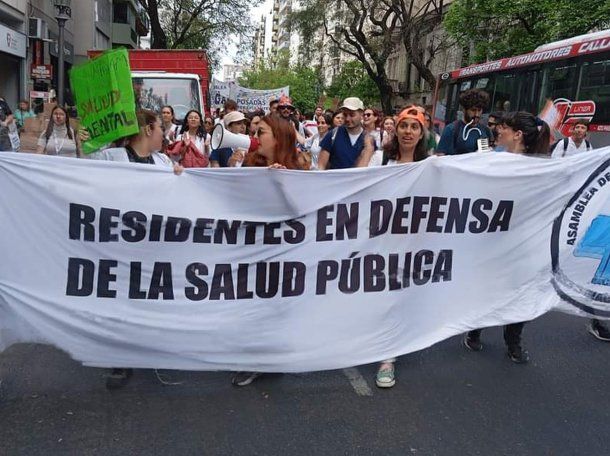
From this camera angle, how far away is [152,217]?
3572 mm

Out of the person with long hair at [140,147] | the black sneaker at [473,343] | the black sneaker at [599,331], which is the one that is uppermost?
the person with long hair at [140,147]

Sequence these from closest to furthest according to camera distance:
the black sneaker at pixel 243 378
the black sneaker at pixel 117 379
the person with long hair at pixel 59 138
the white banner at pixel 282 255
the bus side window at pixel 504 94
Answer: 1. the white banner at pixel 282 255
2. the black sneaker at pixel 117 379
3. the black sneaker at pixel 243 378
4. the person with long hair at pixel 59 138
5. the bus side window at pixel 504 94

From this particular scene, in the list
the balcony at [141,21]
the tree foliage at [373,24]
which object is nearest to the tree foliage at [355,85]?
the tree foliage at [373,24]

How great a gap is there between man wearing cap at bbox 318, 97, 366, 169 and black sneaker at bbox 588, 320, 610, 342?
237cm

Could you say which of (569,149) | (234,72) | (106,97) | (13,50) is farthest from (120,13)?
(234,72)

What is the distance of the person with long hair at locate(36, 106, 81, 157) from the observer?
272 inches

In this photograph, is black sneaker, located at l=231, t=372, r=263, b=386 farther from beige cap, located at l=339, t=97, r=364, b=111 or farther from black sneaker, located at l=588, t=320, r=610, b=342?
black sneaker, located at l=588, t=320, r=610, b=342

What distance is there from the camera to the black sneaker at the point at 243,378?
401cm

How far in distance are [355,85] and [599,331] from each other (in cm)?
4008

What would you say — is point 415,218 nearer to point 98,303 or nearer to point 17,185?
point 98,303

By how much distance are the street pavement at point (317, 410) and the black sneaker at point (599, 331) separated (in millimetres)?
550

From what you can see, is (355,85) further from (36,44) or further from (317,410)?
(317,410)

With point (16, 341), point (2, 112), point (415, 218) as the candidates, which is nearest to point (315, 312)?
point (415, 218)

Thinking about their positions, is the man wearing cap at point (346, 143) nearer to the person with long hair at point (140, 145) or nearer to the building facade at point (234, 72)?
the person with long hair at point (140, 145)
